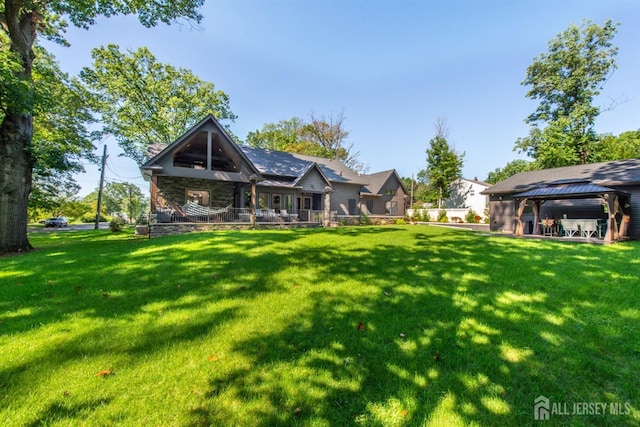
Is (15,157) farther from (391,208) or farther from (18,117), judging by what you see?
(391,208)

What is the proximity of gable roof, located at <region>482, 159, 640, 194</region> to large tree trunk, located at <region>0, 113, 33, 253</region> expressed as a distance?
23973 mm

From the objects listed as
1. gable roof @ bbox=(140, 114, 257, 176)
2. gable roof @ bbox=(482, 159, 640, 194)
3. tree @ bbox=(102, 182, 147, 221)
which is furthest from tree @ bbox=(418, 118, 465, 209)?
tree @ bbox=(102, 182, 147, 221)

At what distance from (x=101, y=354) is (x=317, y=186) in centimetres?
1802

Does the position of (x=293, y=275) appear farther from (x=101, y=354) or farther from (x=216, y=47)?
(x=216, y=47)

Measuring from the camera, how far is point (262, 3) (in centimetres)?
1078

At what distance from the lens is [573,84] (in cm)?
2338

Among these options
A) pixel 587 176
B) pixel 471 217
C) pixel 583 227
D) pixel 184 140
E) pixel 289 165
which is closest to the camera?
pixel 583 227

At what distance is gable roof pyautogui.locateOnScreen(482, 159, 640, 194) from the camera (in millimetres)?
13594

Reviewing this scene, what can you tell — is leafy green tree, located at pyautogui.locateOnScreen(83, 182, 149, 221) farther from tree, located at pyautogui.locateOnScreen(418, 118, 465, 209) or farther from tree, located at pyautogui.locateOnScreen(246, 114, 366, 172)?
tree, located at pyautogui.locateOnScreen(418, 118, 465, 209)

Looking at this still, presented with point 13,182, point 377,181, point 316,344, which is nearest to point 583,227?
point 377,181

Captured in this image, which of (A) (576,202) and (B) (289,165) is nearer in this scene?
(A) (576,202)

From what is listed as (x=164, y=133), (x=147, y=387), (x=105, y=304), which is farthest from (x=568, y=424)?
(x=164, y=133)

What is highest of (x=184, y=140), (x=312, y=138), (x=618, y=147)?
(x=312, y=138)

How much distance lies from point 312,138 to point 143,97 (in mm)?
21084
